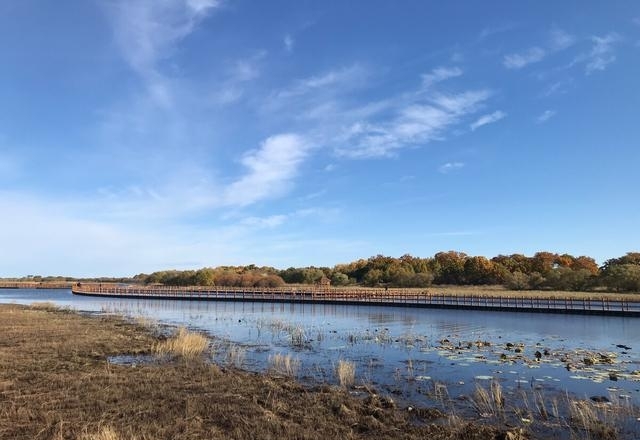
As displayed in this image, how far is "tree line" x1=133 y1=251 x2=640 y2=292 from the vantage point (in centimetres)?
8500

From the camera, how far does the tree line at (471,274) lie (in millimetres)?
85000

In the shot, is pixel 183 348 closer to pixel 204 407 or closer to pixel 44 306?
pixel 204 407

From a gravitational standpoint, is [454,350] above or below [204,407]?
below

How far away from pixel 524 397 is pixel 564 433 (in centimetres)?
265

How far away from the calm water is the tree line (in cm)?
4587

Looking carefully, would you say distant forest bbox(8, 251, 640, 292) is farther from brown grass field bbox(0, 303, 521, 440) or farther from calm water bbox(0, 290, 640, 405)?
brown grass field bbox(0, 303, 521, 440)

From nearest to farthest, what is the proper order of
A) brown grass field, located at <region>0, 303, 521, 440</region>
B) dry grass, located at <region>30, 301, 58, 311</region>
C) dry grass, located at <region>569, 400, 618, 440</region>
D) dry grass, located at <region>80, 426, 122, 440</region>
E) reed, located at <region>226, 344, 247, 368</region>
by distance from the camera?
dry grass, located at <region>80, 426, 122, 440</region> < brown grass field, located at <region>0, 303, 521, 440</region> < dry grass, located at <region>569, 400, 618, 440</region> < reed, located at <region>226, 344, 247, 368</region> < dry grass, located at <region>30, 301, 58, 311</region>

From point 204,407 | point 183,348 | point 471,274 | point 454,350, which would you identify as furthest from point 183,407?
point 471,274

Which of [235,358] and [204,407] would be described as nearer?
[204,407]

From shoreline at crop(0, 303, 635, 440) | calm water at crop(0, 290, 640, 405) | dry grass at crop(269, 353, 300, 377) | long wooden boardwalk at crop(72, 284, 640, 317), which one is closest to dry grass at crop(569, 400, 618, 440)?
shoreline at crop(0, 303, 635, 440)

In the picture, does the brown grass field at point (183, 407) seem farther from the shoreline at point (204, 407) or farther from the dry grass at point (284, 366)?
the dry grass at point (284, 366)

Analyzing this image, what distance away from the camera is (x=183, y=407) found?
1188cm

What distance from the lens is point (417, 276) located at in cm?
11800

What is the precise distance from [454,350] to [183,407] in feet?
52.1
